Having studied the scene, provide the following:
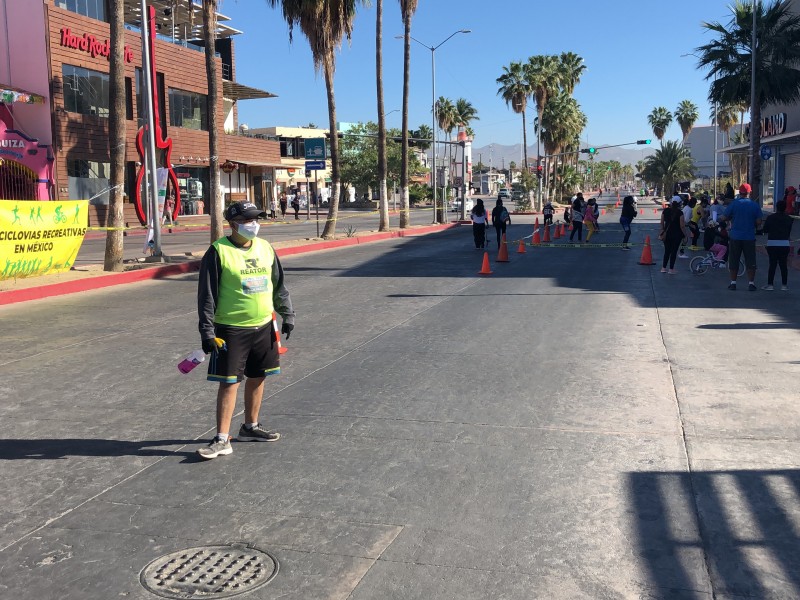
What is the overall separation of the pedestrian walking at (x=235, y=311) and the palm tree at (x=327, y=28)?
919 inches

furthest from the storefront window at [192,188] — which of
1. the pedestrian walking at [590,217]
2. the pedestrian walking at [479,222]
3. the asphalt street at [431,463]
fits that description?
the asphalt street at [431,463]

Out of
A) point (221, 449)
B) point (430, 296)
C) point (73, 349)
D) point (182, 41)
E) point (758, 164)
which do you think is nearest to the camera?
point (221, 449)

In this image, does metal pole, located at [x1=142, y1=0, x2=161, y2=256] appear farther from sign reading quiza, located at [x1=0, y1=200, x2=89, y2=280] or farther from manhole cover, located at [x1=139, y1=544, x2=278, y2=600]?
manhole cover, located at [x1=139, y1=544, x2=278, y2=600]

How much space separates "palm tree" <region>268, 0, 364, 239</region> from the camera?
92.8 feet

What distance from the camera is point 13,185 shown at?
34.8 metres

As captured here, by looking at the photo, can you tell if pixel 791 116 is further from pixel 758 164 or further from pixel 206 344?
pixel 206 344

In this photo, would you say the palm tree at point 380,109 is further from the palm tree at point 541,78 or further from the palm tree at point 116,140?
the palm tree at point 541,78

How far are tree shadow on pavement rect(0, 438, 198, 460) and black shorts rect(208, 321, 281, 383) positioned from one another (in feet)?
2.16

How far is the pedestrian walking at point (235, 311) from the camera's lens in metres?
5.46

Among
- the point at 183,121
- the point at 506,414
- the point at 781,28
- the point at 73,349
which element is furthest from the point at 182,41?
the point at 506,414

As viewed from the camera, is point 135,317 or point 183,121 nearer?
point 135,317

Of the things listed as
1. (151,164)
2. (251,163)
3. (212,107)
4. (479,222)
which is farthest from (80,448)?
(251,163)

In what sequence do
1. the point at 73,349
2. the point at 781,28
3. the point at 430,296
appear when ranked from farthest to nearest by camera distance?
the point at 781,28 < the point at 430,296 < the point at 73,349

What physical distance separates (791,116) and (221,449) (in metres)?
45.9
